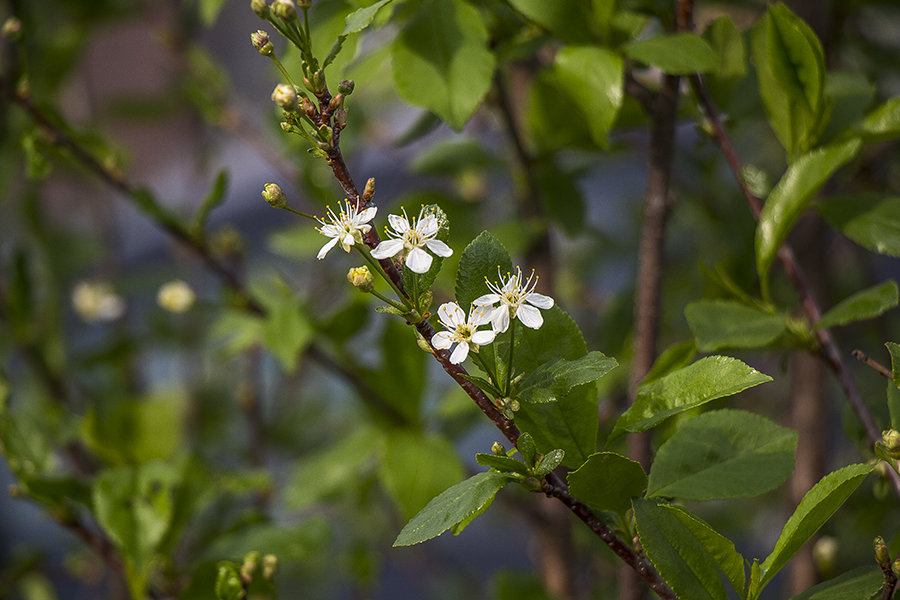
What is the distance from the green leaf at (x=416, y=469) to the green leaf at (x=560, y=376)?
22 centimetres

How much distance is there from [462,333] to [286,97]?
10 cm

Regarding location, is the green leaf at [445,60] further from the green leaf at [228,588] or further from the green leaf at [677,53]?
the green leaf at [228,588]

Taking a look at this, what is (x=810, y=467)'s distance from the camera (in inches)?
23.2

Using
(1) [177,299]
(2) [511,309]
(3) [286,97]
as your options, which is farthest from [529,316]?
(1) [177,299]

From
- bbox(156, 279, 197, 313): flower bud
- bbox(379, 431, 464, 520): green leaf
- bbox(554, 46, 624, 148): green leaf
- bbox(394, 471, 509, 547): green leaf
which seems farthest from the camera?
bbox(156, 279, 197, 313): flower bud

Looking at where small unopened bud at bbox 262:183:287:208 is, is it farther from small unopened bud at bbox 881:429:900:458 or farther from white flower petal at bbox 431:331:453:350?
small unopened bud at bbox 881:429:900:458

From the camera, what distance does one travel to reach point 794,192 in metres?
0.36

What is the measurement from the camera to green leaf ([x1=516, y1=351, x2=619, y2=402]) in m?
0.27

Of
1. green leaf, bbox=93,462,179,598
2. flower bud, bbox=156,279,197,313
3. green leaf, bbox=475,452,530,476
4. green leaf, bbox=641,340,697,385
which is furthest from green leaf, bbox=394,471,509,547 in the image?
flower bud, bbox=156,279,197,313

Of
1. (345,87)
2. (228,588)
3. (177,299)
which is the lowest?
(228,588)

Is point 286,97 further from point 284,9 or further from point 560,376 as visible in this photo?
point 560,376

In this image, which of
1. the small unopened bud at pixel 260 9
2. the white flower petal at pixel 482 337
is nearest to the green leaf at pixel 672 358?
the white flower petal at pixel 482 337

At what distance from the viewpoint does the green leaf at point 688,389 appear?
272 mm

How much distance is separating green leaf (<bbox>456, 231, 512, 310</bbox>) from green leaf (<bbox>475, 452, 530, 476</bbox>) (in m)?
0.05
